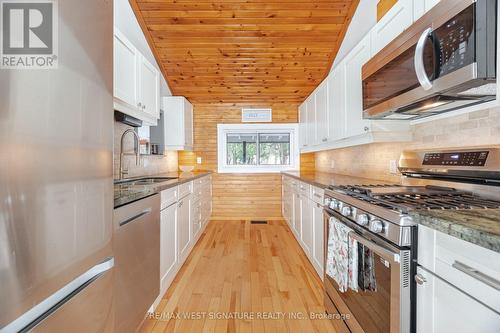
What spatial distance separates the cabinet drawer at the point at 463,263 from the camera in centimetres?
67

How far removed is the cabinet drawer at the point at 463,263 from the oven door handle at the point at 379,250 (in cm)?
9

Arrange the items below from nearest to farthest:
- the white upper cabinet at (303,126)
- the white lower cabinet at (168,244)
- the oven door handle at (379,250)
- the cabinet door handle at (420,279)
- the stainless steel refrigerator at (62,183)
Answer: the stainless steel refrigerator at (62,183)
the cabinet door handle at (420,279)
the oven door handle at (379,250)
the white lower cabinet at (168,244)
the white upper cabinet at (303,126)

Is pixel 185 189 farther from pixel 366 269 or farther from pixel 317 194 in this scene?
pixel 366 269

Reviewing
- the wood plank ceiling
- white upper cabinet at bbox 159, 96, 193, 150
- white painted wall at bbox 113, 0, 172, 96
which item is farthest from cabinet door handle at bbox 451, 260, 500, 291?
white upper cabinet at bbox 159, 96, 193, 150

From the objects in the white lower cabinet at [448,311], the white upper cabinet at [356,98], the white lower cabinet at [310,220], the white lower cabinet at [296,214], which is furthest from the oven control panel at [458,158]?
the white lower cabinet at [296,214]

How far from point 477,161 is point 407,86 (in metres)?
0.51

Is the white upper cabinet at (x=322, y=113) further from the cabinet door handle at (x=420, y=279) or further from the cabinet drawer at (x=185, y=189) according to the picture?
the cabinet door handle at (x=420, y=279)

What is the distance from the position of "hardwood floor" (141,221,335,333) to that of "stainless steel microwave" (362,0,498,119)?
158 centimetres

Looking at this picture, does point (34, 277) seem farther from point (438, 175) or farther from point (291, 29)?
point (291, 29)

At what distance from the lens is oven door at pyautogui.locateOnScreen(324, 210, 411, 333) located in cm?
98

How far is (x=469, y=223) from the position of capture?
0.77 m

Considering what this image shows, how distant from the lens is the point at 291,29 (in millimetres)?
3168

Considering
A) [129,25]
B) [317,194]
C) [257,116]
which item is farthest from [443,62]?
[257,116]

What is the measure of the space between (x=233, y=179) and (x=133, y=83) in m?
2.94
